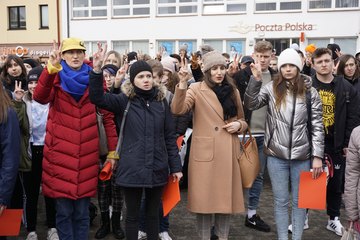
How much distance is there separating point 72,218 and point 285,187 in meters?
2.12

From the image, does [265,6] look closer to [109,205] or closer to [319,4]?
[319,4]

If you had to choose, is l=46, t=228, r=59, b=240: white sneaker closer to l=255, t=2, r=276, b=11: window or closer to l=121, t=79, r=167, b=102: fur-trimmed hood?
l=121, t=79, r=167, b=102: fur-trimmed hood

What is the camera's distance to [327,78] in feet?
14.8

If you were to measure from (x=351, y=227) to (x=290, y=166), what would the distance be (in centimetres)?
85

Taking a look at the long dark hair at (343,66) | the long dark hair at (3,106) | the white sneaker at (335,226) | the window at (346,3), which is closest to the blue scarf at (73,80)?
the long dark hair at (3,106)

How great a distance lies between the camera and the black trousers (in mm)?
3676

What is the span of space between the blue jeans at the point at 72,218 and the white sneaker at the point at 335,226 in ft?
9.43

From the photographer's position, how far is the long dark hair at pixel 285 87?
388 centimetres

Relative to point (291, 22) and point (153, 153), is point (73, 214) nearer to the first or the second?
point (153, 153)

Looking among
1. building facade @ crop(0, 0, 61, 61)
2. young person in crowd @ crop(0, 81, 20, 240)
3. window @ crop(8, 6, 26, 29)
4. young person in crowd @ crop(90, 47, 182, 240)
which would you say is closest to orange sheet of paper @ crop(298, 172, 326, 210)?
young person in crowd @ crop(90, 47, 182, 240)

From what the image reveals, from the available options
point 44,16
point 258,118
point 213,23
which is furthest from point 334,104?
point 44,16

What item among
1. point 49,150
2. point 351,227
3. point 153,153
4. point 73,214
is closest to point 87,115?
point 49,150

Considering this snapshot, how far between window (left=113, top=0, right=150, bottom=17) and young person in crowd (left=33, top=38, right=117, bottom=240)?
21118 millimetres

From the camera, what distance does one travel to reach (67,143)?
12.2ft
